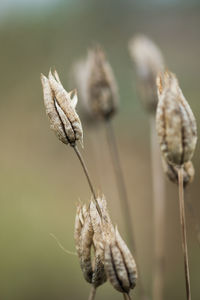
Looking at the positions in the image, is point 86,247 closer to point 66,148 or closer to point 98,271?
point 98,271

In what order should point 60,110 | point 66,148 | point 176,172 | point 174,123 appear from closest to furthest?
1. point 174,123
2. point 60,110
3. point 176,172
4. point 66,148

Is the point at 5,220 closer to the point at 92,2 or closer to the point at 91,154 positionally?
the point at 91,154

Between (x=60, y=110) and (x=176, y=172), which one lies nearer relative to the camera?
(x=60, y=110)

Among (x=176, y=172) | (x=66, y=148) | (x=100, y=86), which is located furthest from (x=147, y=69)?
(x=66, y=148)

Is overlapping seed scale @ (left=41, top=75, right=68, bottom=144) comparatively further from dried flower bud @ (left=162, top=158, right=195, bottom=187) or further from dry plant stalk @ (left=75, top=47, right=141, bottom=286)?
dry plant stalk @ (left=75, top=47, right=141, bottom=286)

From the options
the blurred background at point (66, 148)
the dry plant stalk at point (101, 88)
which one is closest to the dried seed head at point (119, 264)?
the blurred background at point (66, 148)

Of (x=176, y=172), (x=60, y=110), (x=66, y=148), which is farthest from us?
(x=66, y=148)

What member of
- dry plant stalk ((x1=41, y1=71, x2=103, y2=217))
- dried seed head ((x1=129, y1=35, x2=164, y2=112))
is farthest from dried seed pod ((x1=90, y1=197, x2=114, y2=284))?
dried seed head ((x1=129, y1=35, x2=164, y2=112))
